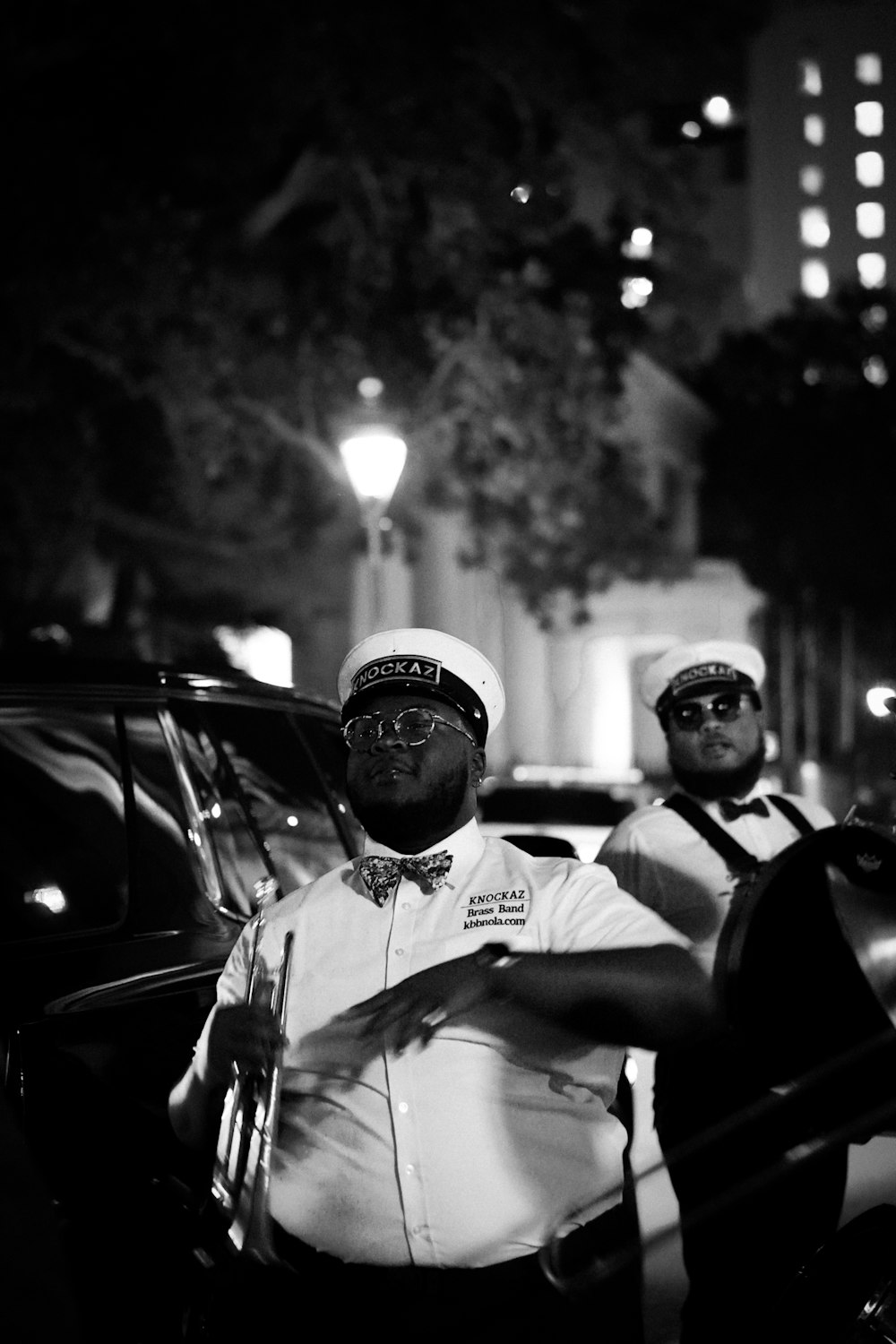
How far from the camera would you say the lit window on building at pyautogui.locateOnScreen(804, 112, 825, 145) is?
1265 cm

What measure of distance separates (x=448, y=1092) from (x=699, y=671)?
2.22 meters

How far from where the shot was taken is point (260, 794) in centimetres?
417

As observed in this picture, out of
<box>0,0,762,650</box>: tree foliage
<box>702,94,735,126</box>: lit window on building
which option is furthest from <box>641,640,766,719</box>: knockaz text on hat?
<box>702,94,735,126</box>: lit window on building

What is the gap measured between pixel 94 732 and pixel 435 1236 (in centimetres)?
185

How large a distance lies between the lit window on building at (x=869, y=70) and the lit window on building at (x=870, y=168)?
1.35ft

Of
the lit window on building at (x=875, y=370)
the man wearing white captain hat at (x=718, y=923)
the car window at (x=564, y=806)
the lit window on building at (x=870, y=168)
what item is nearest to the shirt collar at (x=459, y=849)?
the man wearing white captain hat at (x=718, y=923)

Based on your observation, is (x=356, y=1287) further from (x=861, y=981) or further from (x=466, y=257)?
(x=466, y=257)

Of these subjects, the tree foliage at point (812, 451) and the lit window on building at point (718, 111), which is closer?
the lit window on building at point (718, 111)

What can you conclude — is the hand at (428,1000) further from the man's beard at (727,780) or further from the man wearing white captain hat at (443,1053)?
the man's beard at (727,780)

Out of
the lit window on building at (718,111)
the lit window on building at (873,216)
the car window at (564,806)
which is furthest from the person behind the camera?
the lit window on building at (718,111)

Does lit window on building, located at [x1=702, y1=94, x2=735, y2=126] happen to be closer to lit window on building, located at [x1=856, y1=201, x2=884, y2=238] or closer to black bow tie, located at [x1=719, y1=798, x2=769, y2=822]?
lit window on building, located at [x1=856, y1=201, x2=884, y2=238]

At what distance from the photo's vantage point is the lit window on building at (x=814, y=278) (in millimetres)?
46250

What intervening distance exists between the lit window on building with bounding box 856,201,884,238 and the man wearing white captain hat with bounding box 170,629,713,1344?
22.1ft

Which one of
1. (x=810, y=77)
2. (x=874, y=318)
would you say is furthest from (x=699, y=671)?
(x=874, y=318)
